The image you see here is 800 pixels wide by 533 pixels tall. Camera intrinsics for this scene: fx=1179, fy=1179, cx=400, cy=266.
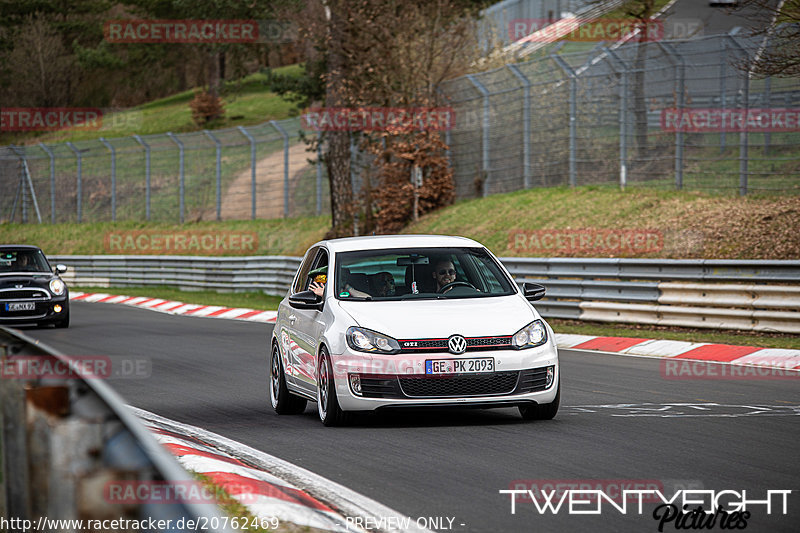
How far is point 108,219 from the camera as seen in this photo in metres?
47.9

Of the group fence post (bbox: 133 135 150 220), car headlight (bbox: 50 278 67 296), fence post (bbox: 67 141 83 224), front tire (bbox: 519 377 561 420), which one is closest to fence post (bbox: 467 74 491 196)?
car headlight (bbox: 50 278 67 296)

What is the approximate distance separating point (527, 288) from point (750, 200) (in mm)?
12713

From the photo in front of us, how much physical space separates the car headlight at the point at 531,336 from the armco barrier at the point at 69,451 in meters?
5.09

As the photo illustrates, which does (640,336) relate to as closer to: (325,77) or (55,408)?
(55,408)

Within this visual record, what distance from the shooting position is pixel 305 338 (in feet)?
32.7

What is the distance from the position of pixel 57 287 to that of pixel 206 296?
10.4 m

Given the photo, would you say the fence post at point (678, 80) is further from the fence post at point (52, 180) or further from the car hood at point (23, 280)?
the fence post at point (52, 180)

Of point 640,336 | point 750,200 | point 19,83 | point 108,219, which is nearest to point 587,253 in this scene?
point 750,200

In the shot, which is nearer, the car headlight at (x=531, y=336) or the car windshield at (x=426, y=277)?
the car headlight at (x=531, y=336)

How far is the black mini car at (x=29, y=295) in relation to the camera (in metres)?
21.2

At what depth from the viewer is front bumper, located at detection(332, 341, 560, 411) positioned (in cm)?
878

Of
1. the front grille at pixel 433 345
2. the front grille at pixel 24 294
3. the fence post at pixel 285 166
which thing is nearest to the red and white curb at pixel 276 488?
the front grille at pixel 433 345

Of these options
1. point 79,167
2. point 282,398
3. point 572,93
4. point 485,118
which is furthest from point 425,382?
point 79,167

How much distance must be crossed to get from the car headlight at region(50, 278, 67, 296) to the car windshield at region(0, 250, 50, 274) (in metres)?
0.62
